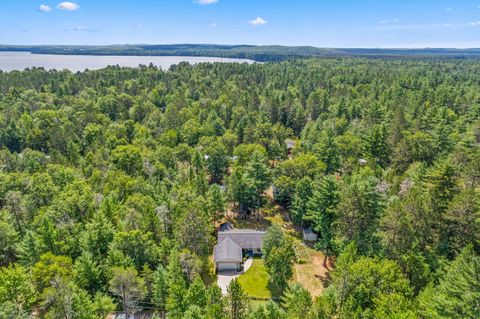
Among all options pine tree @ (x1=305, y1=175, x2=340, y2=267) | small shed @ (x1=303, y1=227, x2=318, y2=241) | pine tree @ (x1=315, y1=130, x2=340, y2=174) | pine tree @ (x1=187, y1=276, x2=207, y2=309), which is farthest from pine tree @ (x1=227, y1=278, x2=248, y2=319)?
pine tree @ (x1=315, y1=130, x2=340, y2=174)

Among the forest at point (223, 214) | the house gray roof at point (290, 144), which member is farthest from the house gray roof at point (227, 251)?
the house gray roof at point (290, 144)

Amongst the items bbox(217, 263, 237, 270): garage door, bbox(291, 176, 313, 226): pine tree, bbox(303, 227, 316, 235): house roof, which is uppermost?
bbox(291, 176, 313, 226): pine tree

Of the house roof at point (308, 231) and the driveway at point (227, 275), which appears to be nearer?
the driveway at point (227, 275)

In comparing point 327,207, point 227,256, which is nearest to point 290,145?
point 327,207

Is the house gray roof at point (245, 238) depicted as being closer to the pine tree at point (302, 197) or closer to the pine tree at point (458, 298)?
the pine tree at point (302, 197)

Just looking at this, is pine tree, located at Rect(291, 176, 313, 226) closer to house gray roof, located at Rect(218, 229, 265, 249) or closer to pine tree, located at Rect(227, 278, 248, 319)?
house gray roof, located at Rect(218, 229, 265, 249)

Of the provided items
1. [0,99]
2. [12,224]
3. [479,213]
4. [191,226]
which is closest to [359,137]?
[479,213]
